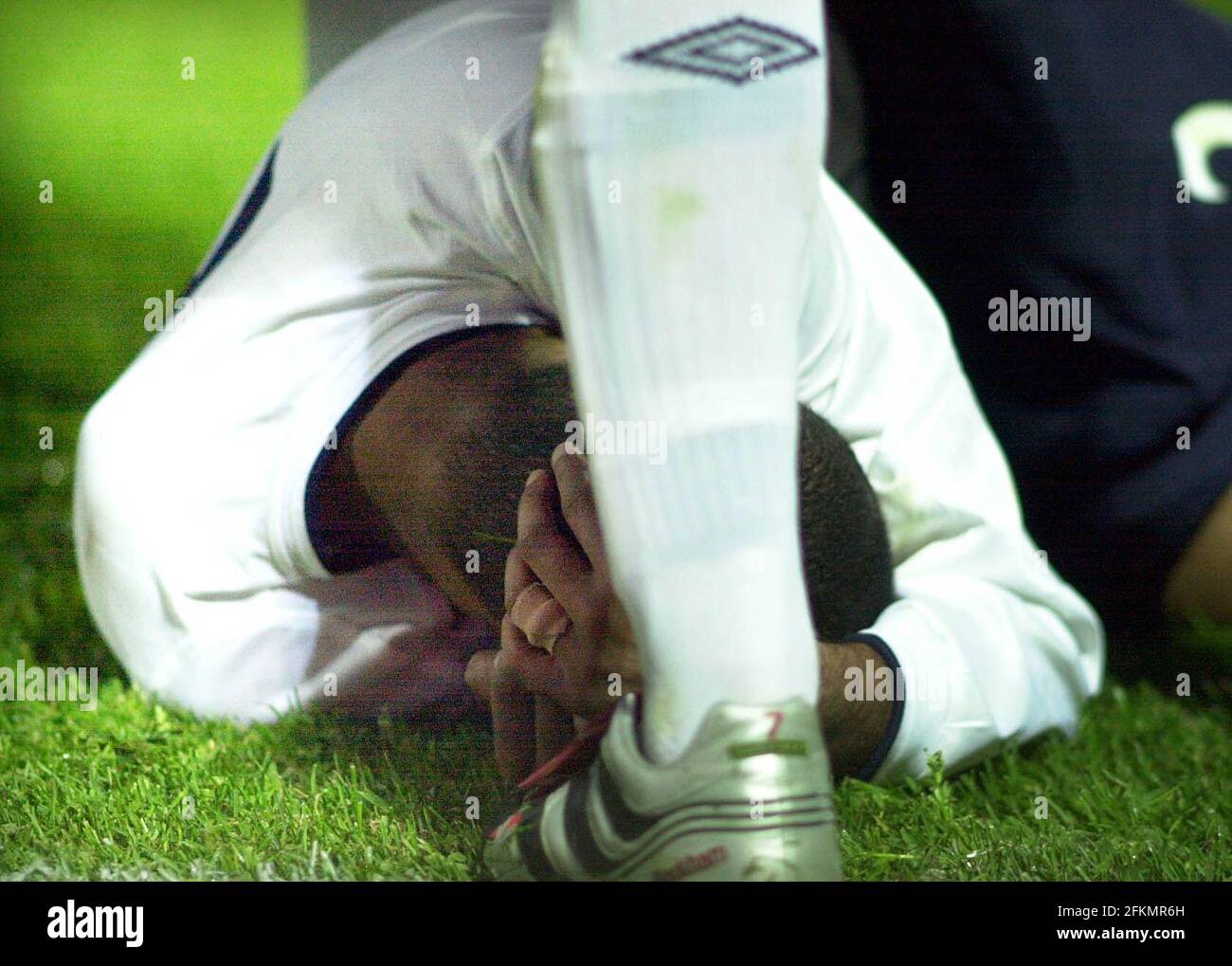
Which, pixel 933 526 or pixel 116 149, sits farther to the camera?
pixel 116 149

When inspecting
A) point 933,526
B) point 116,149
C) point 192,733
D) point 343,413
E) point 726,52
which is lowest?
point 192,733

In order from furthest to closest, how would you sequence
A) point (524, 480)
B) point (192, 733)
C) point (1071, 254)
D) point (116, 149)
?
point (1071, 254) → point (116, 149) → point (192, 733) → point (524, 480)

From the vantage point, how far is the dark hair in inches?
32.5

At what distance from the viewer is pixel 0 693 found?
998 mm

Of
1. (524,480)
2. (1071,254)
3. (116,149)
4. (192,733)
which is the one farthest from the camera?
Result: (1071,254)

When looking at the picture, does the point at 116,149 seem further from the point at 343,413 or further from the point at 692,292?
the point at 692,292

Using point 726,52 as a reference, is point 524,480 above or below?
below

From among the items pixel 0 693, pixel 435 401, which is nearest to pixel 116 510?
pixel 0 693

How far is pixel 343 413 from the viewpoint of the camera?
91 cm

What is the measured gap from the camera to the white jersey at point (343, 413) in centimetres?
89

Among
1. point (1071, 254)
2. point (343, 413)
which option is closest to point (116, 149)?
point (343, 413)

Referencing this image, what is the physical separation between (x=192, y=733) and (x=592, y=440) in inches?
17.5

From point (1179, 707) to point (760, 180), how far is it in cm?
78

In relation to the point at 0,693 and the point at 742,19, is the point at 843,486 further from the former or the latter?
the point at 0,693
